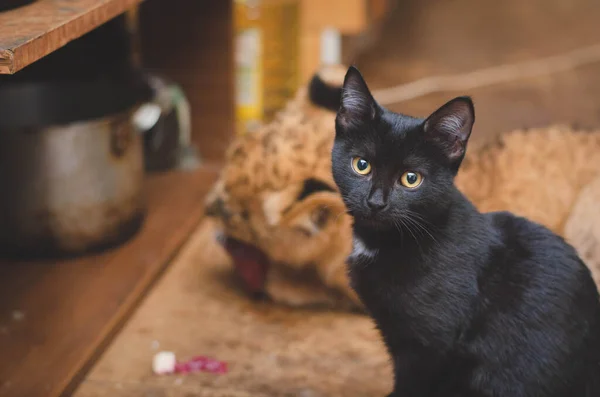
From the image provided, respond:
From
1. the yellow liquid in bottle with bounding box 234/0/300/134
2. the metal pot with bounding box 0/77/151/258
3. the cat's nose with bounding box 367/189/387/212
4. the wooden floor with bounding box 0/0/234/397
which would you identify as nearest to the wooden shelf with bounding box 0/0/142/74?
the wooden floor with bounding box 0/0/234/397

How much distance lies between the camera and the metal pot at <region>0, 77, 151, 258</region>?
185 cm

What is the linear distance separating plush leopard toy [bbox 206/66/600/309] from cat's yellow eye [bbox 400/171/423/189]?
417 mm

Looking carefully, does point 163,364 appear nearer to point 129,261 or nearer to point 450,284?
point 129,261

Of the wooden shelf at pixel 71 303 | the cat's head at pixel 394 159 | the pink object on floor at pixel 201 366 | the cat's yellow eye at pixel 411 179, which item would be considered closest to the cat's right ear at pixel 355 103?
the cat's head at pixel 394 159

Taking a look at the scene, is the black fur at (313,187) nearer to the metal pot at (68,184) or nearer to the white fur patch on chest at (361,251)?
the white fur patch on chest at (361,251)

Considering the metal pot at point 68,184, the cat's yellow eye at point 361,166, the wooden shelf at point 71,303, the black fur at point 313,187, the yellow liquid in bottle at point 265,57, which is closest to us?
the cat's yellow eye at point 361,166

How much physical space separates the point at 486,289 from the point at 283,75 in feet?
6.45

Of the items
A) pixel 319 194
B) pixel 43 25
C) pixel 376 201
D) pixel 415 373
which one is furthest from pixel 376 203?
pixel 43 25

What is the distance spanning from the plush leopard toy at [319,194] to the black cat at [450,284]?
387 millimetres

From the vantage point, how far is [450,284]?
1268mm

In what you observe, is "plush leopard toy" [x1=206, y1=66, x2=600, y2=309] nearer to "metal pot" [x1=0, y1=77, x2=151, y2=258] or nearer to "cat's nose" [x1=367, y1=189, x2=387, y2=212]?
"metal pot" [x1=0, y1=77, x2=151, y2=258]

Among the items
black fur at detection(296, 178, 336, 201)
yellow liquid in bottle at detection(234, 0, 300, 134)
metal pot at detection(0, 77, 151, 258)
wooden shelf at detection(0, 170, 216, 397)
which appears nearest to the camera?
wooden shelf at detection(0, 170, 216, 397)

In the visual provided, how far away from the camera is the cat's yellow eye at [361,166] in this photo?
126cm

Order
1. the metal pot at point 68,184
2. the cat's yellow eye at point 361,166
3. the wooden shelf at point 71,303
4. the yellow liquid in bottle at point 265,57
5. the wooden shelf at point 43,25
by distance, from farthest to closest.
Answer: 1. the yellow liquid in bottle at point 265,57
2. the metal pot at point 68,184
3. the wooden shelf at point 71,303
4. the cat's yellow eye at point 361,166
5. the wooden shelf at point 43,25
